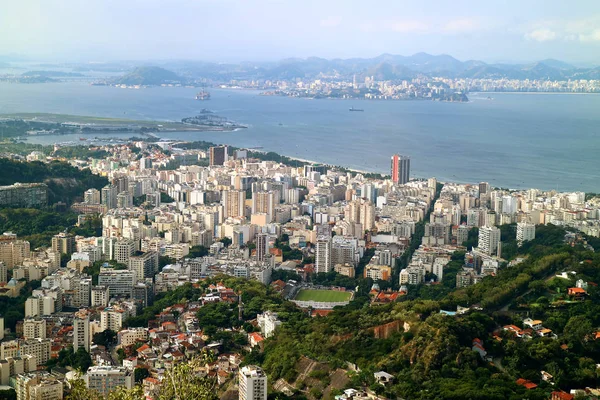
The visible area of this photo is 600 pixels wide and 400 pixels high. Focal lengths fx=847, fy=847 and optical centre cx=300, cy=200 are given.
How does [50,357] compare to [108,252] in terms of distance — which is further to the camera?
[108,252]

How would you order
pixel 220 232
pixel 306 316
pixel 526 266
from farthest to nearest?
pixel 220 232
pixel 526 266
pixel 306 316

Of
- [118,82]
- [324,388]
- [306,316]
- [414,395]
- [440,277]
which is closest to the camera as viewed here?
[414,395]

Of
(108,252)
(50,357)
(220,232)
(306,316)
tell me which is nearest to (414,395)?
(306,316)

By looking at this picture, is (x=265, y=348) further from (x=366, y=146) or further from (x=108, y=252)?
(x=366, y=146)

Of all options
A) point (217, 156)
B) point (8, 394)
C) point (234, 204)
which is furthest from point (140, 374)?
point (217, 156)

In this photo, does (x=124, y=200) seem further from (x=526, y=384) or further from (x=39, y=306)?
(x=526, y=384)

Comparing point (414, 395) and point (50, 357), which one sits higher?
→ point (414, 395)

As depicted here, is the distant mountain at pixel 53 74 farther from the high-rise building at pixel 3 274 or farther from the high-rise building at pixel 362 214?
the high-rise building at pixel 3 274
